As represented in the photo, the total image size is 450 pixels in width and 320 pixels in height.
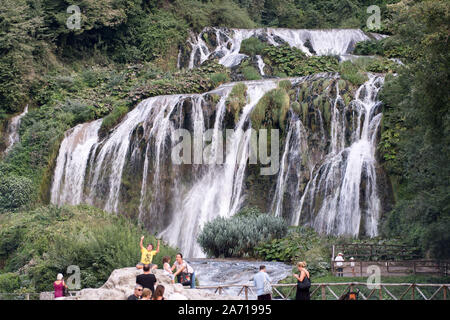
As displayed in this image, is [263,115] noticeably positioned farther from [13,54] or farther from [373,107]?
[13,54]

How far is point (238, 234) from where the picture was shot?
24.4m

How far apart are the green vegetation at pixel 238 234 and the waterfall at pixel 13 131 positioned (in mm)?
15913

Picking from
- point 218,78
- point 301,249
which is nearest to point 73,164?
point 218,78

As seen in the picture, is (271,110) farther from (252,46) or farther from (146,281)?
(146,281)

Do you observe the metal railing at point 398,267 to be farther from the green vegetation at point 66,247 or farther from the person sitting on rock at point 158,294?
the person sitting on rock at point 158,294

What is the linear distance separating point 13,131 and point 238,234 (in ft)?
59.3

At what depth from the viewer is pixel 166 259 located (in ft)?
48.2

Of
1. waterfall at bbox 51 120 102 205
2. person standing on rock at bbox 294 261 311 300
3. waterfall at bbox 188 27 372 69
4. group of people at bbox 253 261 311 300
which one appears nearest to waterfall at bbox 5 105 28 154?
waterfall at bbox 51 120 102 205

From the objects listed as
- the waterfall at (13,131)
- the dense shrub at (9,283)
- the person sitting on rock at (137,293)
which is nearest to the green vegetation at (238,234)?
the dense shrub at (9,283)

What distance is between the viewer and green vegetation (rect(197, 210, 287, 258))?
24281mm

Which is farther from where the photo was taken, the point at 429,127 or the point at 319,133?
the point at 319,133

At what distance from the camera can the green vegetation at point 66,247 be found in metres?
19.5
